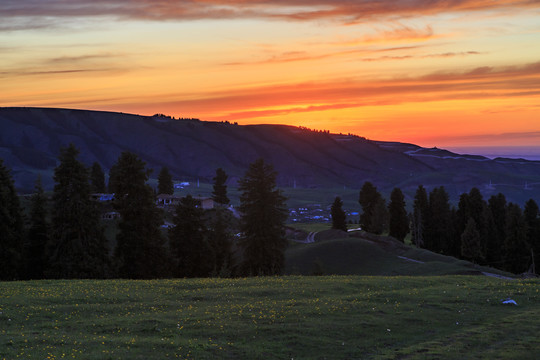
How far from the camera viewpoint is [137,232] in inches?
2485

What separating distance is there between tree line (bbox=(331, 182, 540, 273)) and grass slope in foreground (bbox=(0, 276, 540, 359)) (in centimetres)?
7551

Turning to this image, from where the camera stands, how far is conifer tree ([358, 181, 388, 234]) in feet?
449

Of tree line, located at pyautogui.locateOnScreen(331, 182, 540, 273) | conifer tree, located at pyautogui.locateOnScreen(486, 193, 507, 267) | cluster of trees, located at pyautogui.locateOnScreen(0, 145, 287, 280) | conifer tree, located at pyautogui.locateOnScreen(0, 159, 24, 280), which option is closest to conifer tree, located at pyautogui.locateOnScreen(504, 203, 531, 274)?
tree line, located at pyautogui.locateOnScreen(331, 182, 540, 273)

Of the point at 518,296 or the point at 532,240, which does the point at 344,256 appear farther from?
the point at 518,296

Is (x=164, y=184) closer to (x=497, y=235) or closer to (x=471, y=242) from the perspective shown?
(x=471, y=242)

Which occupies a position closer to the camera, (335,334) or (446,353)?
(446,353)

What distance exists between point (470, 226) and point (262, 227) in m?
64.7

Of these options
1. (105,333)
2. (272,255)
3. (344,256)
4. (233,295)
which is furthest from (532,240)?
(105,333)

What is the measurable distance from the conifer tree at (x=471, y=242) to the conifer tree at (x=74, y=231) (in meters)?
81.9

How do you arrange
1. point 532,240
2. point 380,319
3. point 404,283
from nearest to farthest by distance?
1. point 380,319
2. point 404,283
3. point 532,240

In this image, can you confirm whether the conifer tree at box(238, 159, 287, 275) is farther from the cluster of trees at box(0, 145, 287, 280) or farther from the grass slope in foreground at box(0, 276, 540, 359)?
the grass slope in foreground at box(0, 276, 540, 359)

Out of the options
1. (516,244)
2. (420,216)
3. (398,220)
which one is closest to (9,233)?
(398,220)

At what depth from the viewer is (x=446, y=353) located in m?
24.1

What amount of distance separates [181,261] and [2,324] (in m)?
43.9
